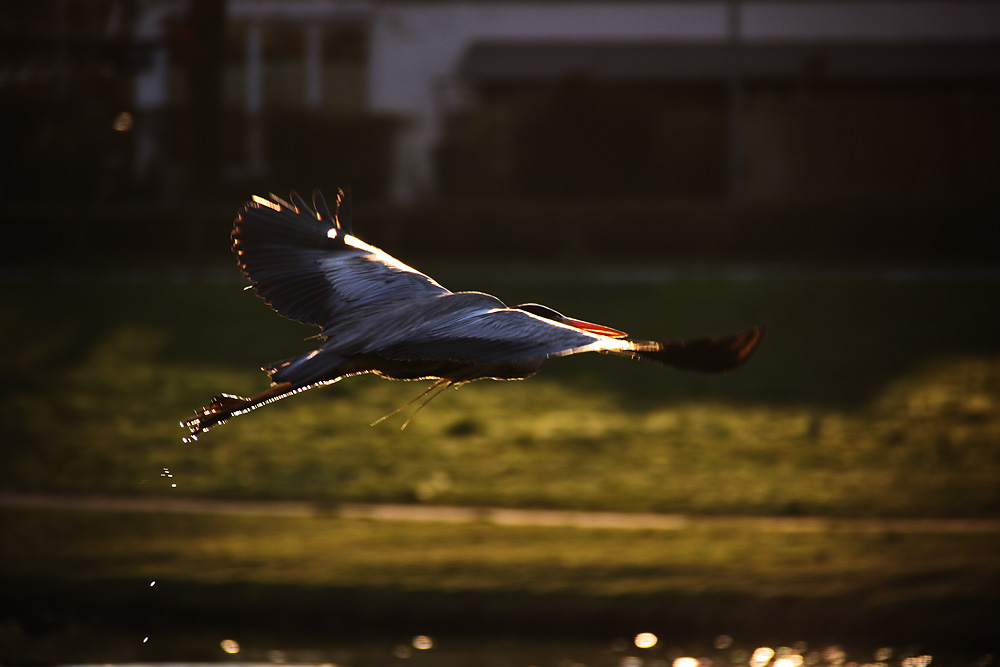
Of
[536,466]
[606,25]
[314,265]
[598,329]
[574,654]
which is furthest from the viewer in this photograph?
[606,25]

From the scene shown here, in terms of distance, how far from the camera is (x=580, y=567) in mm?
8367

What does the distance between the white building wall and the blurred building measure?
0.12 feet

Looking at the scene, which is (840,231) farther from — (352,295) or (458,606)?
(352,295)

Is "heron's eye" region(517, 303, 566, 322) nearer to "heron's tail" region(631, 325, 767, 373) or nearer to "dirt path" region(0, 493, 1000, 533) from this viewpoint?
"heron's tail" region(631, 325, 767, 373)

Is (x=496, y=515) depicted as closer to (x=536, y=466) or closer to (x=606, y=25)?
(x=536, y=466)

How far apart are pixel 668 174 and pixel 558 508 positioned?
42.0 feet

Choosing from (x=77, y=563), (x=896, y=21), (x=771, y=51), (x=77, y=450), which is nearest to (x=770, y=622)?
(x=77, y=563)

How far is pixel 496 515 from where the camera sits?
9594 millimetres

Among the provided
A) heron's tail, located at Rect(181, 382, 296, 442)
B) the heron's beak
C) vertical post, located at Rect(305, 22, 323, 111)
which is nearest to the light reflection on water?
heron's tail, located at Rect(181, 382, 296, 442)

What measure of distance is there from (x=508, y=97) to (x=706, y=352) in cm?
2092

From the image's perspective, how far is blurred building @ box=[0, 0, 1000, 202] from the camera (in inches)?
711

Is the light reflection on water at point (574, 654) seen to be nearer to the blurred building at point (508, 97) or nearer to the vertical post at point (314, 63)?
the blurred building at point (508, 97)

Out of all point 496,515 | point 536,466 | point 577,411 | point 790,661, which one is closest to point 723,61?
point 577,411

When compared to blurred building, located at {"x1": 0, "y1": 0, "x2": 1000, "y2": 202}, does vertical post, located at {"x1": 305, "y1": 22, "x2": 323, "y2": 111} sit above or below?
above
